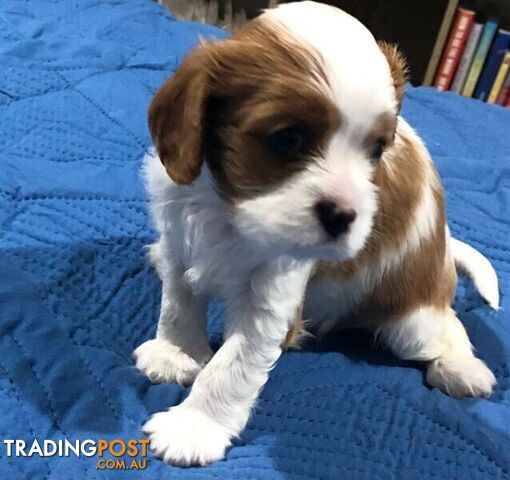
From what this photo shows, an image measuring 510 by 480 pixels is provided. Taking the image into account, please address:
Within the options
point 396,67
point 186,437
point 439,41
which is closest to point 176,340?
point 186,437

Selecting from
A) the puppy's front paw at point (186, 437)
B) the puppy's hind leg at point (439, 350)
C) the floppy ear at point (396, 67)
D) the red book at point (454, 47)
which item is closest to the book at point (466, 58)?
the red book at point (454, 47)

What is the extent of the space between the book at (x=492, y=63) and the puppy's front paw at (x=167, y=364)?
8.74ft

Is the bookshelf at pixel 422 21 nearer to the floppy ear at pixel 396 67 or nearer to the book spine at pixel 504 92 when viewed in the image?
the book spine at pixel 504 92

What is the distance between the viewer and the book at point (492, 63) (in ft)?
11.4

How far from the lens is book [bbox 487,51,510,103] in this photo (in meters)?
3.50

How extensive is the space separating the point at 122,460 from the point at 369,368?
592mm

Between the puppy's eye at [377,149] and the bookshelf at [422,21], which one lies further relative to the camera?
the bookshelf at [422,21]

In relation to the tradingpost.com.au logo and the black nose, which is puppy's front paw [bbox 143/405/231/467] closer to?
the tradingpost.com.au logo

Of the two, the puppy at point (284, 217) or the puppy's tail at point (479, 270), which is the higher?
the puppy at point (284, 217)

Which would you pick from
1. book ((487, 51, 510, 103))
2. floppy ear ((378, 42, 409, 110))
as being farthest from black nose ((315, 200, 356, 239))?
book ((487, 51, 510, 103))

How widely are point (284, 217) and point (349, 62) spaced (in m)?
0.23

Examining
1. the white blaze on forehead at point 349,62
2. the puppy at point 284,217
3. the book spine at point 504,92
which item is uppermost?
the white blaze on forehead at point 349,62

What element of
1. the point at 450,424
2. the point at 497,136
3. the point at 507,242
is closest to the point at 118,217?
the point at 450,424

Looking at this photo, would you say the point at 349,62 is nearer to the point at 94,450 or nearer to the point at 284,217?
the point at 284,217
